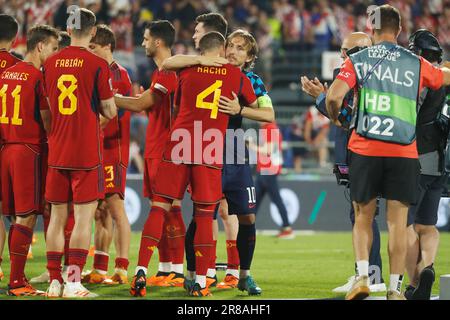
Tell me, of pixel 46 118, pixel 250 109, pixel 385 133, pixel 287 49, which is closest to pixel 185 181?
pixel 250 109

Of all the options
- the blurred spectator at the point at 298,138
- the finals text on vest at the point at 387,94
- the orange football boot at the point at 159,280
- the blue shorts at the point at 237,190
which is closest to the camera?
the finals text on vest at the point at 387,94

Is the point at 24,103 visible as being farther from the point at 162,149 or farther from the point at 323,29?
the point at 323,29

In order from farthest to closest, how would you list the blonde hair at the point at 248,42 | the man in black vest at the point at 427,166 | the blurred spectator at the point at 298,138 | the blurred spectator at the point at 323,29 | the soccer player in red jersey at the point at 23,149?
the blurred spectator at the point at 323,29
the blurred spectator at the point at 298,138
the blonde hair at the point at 248,42
the man in black vest at the point at 427,166
the soccer player in red jersey at the point at 23,149

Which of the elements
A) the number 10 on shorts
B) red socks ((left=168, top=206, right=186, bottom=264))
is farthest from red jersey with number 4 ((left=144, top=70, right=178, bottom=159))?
the number 10 on shorts

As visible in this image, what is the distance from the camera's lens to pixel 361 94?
7980 mm

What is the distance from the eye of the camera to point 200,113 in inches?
344

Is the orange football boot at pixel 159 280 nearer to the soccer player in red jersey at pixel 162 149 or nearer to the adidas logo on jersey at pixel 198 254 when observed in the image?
the soccer player in red jersey at pixel 162 149

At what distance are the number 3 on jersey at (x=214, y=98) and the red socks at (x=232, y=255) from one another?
1554 mm

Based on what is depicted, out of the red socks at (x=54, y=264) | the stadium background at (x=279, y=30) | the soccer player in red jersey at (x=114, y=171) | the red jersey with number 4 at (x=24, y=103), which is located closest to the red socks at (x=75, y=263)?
the red socks at (x=54, y=264)

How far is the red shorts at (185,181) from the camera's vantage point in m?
8.77

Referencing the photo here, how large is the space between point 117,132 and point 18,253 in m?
1.82

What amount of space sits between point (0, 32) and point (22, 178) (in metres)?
1.65

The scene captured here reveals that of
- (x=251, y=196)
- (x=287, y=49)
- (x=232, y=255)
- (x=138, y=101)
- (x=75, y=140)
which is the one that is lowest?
(x=232, y=255)
